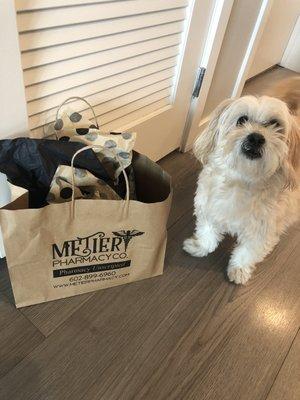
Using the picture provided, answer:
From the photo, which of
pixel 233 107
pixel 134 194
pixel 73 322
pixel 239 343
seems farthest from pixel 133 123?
pixel 239 343

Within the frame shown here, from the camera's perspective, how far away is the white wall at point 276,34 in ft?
8.48

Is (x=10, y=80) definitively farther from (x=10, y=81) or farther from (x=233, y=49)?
(x=233, y=49)

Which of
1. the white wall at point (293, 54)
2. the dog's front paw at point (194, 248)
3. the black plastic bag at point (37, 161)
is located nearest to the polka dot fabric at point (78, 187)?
the black plastic bag at point (37, 161)

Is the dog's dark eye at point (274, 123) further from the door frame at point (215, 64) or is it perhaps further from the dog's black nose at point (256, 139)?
the door frame at point (215, 64)

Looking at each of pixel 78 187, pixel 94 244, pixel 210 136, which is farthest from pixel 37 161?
pixel 210 136

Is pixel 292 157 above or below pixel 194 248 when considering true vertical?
above

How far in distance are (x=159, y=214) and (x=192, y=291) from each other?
40cm

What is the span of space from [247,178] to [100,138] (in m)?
0.44

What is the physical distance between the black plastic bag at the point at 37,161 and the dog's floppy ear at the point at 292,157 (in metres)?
0.51

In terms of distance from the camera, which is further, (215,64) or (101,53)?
(215,64)

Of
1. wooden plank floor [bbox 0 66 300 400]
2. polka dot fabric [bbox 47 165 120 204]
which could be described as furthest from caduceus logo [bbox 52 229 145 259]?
wooden plank floor [bbox 0 66 300 400]

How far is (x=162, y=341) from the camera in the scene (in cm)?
106

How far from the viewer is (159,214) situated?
37.6 inches

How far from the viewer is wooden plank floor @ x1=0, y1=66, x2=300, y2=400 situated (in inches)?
37.2
